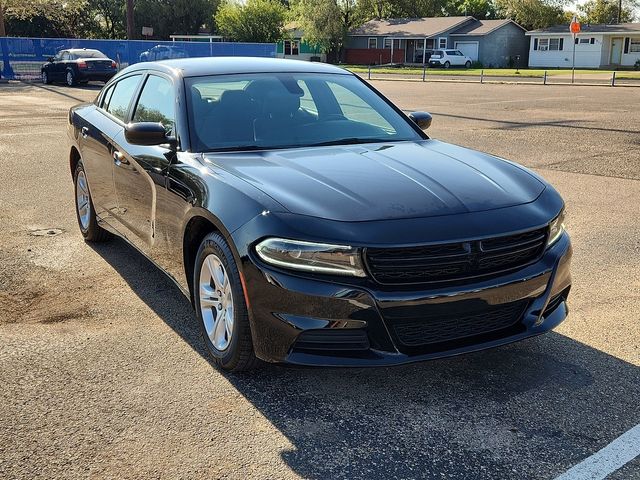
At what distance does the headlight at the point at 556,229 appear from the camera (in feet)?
12.0

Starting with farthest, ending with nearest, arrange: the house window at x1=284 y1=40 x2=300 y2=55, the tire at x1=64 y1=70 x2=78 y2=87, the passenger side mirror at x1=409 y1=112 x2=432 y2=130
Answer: the house window at x1=284 y1=40 x2=300 y2=55, the tire at x1=64 y1=70 x2=78 y2=87, the passenger side mirror at x1=409 y1=112 x2=432 y2=130

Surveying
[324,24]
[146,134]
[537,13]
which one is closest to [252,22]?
[324,24]

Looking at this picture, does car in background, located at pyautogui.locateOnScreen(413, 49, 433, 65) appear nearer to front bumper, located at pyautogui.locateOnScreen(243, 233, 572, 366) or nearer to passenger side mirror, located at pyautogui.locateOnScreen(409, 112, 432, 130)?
passenger side mirror, located at pyautogui.locateOnScreen(409, 112, 432, 130)

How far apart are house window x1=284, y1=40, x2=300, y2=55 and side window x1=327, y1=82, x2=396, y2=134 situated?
233 feet

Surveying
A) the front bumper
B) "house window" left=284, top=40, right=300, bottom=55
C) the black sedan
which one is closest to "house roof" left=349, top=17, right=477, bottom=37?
"house window" left=284, top=40, right=300, bottom=55

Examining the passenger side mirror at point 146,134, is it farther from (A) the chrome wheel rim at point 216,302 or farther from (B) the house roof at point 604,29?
(B) the house roof at point 604,29

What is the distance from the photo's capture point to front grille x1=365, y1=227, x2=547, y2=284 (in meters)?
3.20

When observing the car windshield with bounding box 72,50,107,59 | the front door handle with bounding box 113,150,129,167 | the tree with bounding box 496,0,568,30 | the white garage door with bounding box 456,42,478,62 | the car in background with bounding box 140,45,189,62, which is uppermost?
the tree with bounding box 496,0,568,30

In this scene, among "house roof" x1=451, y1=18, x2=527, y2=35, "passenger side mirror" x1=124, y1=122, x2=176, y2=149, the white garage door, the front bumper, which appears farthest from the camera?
the white garage door

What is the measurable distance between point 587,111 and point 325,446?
58.2ft

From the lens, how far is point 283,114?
462 centimetres

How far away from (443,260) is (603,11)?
288 feet

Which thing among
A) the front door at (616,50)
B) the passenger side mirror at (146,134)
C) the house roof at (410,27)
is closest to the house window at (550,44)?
the front door at (616,50)

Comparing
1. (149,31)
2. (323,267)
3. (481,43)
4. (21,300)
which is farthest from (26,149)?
(481,43)
